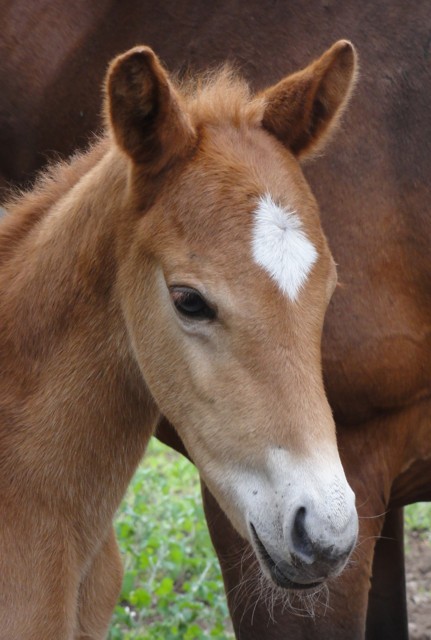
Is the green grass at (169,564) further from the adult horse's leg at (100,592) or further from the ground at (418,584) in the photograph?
the adult horse's leg at (100,592)

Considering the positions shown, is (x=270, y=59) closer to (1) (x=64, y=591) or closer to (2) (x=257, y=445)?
(2) (x=257, y=445)

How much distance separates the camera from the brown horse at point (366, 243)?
3443mm

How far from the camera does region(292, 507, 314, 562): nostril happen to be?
8.36 ft

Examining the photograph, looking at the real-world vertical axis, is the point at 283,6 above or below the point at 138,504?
above

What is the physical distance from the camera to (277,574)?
2695 millimetres

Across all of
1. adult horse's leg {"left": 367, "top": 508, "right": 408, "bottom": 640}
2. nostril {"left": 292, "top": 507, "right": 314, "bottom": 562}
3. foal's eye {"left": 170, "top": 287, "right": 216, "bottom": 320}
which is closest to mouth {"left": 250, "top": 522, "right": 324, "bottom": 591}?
nostril {"left": 292, "top": 507, "right": 314, "bottom": 562}

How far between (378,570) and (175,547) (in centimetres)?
118

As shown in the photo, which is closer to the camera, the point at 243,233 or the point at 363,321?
the point at 243,233

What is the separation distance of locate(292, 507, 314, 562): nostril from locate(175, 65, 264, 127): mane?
1.11 m

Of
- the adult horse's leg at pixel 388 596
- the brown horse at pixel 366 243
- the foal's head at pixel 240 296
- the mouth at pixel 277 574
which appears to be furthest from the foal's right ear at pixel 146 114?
the adult horse's leg at pixel 388 596

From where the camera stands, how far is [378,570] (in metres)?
4.42

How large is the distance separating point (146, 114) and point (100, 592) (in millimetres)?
1465

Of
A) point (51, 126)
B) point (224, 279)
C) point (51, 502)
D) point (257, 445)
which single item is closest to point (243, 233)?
point (224, 279)

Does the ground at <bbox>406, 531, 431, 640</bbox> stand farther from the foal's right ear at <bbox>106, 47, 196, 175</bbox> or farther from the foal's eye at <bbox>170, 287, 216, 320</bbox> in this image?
the foal's right ear at <bbox>106, 47, 196, 175</bbox>
